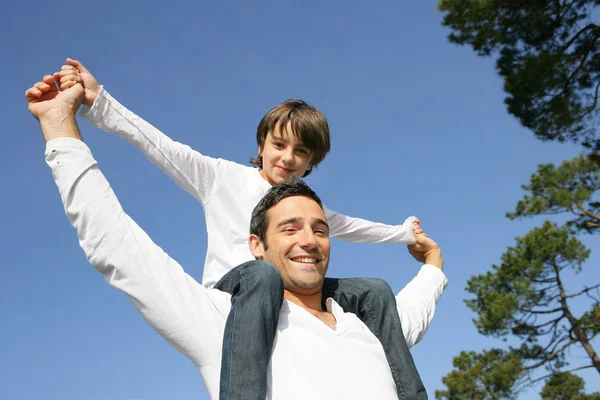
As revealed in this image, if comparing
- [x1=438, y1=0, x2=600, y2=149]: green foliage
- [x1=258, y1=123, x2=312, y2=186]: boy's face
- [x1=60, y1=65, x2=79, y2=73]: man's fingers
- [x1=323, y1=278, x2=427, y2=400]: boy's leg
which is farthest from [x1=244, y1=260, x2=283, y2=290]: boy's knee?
[x1=438, y1=0, x2=600, y2=149]: green foliage

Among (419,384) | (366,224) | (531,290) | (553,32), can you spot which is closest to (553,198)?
(531,290)

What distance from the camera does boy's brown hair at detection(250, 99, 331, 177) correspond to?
3275 mm

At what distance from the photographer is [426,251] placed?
10.8 feet

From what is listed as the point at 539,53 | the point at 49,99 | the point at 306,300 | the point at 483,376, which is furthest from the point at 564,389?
the point at 49,99

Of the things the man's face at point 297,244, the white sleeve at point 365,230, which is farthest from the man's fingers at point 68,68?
the white sleeve at point 365,230

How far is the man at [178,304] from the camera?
5.75 ft

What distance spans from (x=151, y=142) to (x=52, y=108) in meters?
0.85

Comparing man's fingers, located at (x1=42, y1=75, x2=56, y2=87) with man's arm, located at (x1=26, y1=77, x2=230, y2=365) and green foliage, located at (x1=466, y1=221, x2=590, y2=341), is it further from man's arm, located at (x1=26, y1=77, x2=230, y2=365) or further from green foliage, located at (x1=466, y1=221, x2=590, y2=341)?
green foliage, located at (x1=466, y1=221, x2=590, y2=341)

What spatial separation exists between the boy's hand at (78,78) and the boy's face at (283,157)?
108cm

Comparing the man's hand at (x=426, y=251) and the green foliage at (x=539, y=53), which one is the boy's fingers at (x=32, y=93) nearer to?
the man's hand at (x=426, y=251)

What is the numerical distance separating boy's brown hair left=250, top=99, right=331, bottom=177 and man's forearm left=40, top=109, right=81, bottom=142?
1.54m

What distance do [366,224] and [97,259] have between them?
207 cm

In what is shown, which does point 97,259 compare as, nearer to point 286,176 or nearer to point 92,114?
point 92,114

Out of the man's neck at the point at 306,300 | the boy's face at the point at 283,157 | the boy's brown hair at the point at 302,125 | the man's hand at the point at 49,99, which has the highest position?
the boy's brown hair at the point at 302,125
